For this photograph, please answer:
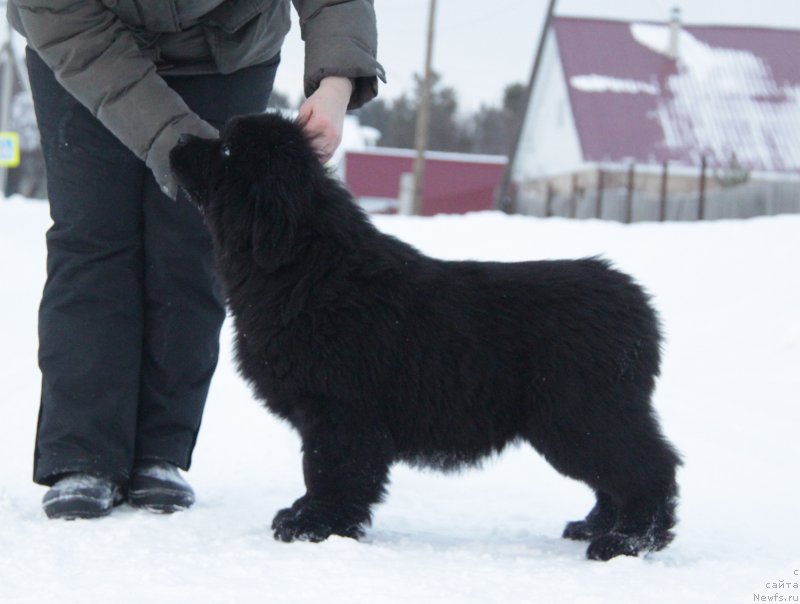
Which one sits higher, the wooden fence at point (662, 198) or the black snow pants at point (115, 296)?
the wooden fence at point (662, 198)

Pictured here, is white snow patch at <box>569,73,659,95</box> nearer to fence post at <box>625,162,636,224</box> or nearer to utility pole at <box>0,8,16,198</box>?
fence post at <box>625,162,636,224</box>

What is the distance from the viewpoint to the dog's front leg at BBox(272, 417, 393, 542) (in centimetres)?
277

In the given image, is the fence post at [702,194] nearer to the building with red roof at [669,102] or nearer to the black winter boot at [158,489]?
the building with red roof at [669,102]

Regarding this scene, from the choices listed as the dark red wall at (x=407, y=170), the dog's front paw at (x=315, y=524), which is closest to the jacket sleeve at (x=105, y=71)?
the dog's front paw at (x=315, y=524)

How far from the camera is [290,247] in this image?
2.84m

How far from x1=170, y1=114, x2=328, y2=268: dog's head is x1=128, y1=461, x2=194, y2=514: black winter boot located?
0.76 metres

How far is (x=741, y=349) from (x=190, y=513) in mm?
3942

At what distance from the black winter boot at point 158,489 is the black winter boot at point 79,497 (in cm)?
9

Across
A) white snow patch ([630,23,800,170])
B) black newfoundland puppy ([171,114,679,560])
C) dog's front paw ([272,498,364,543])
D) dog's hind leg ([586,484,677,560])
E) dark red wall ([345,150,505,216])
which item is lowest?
dog's front paw ([272,498,364,543])

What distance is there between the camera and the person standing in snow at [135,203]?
2.95m

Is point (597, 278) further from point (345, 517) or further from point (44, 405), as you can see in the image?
point (44, 405)

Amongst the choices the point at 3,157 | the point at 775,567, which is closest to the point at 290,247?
the point at 775,567

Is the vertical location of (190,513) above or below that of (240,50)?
below

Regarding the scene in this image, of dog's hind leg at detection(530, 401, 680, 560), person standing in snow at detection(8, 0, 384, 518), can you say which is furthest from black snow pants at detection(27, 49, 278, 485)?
dog's hind leg at detection(530, 401, 680, 560)
